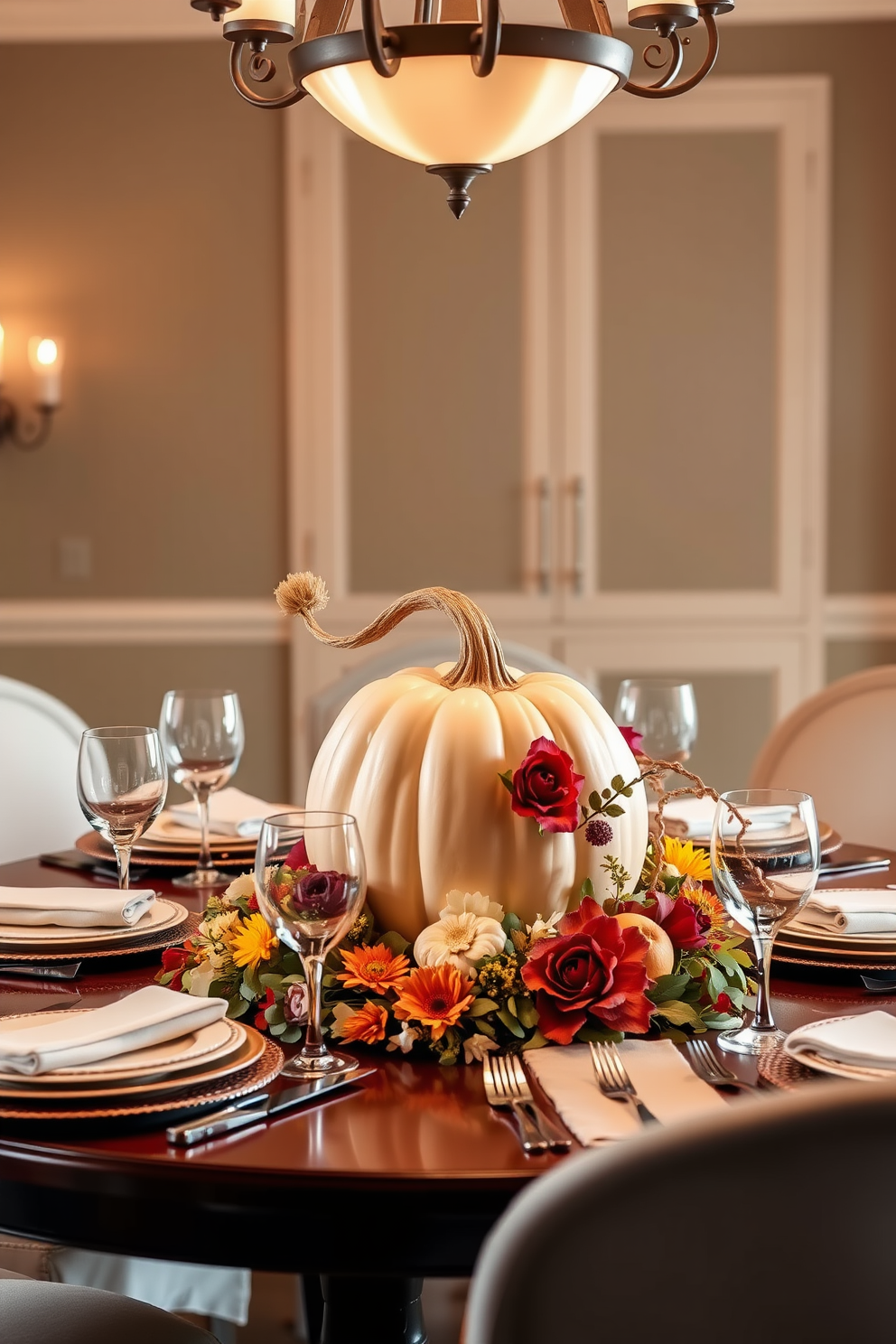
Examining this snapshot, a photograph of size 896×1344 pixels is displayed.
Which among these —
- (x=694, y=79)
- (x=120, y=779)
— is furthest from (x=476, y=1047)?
(x=694, y=79)

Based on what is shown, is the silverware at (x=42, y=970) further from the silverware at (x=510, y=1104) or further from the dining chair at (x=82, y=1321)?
the silverware at (x=510, y=1104)

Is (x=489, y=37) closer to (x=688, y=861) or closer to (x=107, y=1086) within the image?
(x=688, y=861)

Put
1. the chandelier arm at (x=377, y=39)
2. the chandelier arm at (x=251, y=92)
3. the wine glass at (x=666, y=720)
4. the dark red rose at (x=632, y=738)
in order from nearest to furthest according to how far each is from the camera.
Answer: the chandelier arm at (x=377, y=39) → the dark red rose at (x=632, y=738) → the chandelier arm at (x=251, y=92) → the wine glass at (x=666, y=720)

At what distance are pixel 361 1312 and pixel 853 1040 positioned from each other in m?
0.58

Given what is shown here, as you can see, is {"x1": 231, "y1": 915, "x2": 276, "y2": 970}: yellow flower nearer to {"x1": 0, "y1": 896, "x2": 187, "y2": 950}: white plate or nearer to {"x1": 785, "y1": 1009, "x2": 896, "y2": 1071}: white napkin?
{"x1": 0, "y1": 896, "x2": 187, "y2": 950}: white plate

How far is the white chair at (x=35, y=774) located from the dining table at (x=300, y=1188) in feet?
4.48

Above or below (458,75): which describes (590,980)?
below

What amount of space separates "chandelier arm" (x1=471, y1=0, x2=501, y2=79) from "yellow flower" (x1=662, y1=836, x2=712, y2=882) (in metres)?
0.69

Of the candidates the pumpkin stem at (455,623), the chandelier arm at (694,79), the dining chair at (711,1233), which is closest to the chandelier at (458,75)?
the chandelier arm at (694,79)

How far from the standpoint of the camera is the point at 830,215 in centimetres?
395

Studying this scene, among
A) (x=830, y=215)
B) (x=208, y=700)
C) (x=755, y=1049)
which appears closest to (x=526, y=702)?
(x=755, y=1049)

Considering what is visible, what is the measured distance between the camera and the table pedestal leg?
133 cm

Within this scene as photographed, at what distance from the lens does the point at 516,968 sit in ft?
3.68

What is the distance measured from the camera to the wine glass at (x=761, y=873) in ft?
3.55
